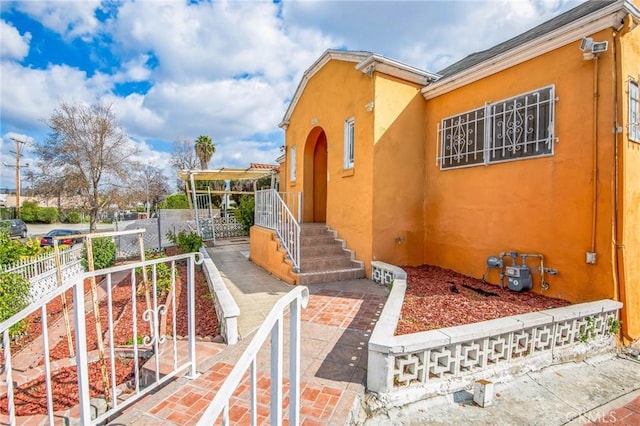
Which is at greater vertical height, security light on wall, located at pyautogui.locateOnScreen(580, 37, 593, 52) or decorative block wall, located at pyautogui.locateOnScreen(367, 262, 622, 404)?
security light on wall, located at pyautogui.locateOnScreen(580, 37, 593, 52)

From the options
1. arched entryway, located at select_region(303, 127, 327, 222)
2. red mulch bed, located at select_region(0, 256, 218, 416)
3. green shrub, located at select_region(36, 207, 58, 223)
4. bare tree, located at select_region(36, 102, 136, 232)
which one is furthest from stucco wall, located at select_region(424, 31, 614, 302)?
green shrub, located at select_region(36, 207, 58, 223)

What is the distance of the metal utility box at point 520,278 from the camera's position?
5961 mm

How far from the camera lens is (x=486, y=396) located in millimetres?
3162

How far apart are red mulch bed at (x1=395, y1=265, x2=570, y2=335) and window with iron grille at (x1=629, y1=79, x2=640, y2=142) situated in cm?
311

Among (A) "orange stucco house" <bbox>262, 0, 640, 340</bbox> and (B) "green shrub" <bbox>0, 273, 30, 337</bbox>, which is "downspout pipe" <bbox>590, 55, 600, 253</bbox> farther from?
(B) "green shrub" <bbox>0, 273, 30, 337</bbox>

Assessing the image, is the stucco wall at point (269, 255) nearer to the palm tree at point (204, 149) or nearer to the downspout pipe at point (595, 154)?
the downspout pipe at point (595, 154)

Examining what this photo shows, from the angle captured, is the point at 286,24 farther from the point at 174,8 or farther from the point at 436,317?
the point at 436,317

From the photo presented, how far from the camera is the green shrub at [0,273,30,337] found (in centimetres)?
606

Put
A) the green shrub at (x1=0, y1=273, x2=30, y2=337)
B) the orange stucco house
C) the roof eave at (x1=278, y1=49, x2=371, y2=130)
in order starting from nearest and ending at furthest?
the orange stucco house
the green shrub at (x1=0, y1=273, x2=30, y2=337)
the roof eave at (x1=278, y1=49, x2=371, y2=130)

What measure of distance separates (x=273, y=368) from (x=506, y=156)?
6762 mm

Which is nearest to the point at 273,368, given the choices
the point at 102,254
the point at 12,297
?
the point at 12,297

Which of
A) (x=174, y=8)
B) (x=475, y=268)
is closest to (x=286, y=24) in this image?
(x=174, y=8)

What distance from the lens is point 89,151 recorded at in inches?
664

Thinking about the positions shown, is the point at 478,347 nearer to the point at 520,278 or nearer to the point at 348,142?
the point at 520,278
